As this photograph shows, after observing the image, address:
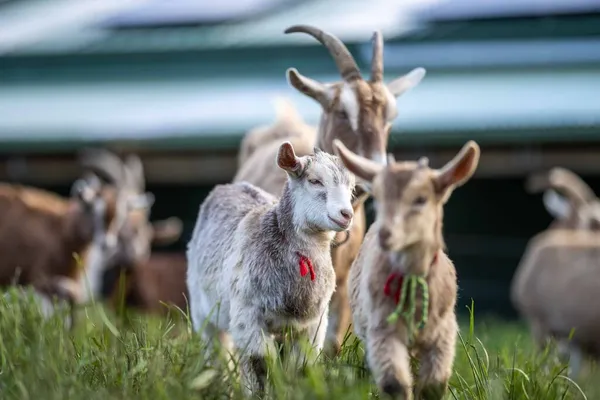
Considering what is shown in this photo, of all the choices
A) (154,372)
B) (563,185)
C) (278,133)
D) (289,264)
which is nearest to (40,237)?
(278,133)

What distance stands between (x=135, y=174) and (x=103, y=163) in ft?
1.30

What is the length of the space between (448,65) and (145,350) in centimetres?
1180

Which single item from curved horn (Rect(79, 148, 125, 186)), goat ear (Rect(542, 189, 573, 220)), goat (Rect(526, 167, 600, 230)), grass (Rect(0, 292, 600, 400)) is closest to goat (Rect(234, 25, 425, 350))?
grass (Rect(0, 292, 600, 400))

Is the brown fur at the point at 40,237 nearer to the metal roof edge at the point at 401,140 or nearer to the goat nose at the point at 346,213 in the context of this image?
the metal roof edge at the point at 401,140

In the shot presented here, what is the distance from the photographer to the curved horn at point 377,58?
17.6ft

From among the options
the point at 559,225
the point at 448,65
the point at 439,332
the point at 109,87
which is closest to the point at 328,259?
the point at 439,332

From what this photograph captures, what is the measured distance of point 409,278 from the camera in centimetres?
369

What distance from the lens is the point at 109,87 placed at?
1686cm

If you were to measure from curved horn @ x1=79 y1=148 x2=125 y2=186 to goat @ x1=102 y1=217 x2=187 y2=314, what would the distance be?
37.3 inches

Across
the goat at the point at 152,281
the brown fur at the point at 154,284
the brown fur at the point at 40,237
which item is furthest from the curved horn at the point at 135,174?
the brown fur at the point at 40,237

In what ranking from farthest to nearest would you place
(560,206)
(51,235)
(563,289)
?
(560,206) < (51,235) < (563,289)

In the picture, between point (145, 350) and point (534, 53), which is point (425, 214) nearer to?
point (145, 350)

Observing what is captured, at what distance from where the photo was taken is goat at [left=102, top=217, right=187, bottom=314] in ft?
35.8

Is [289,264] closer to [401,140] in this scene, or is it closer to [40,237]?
[40,237]
